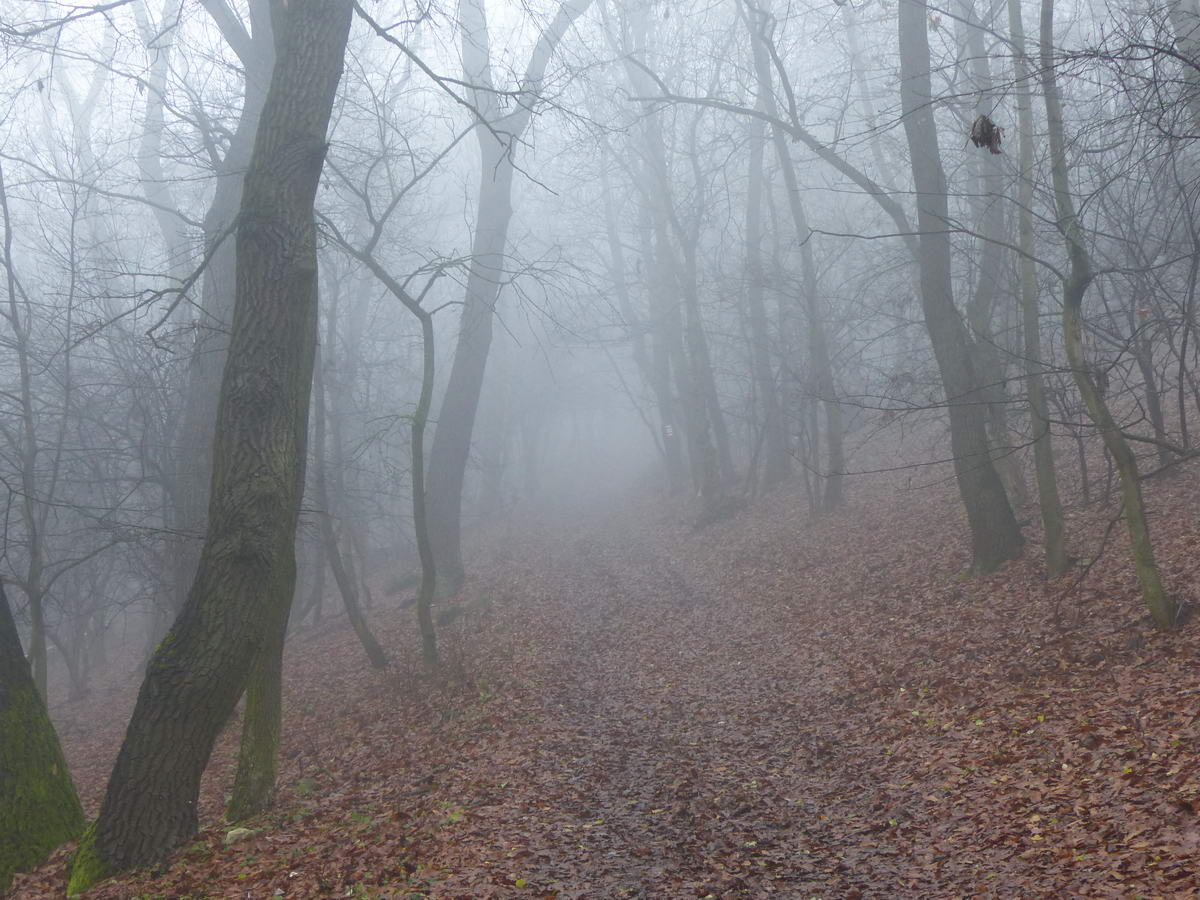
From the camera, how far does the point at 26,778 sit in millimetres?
6336

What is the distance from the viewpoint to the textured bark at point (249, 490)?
559 cm

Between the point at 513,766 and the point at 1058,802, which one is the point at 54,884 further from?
the point at 1058,802

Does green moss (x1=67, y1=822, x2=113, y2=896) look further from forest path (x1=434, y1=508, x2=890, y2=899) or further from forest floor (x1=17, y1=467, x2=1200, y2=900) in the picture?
forest path (x1=434, y1=508, x2=890, y2=899)

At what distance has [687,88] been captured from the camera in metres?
22.5

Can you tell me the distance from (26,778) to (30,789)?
0.26ft

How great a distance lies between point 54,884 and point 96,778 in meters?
5.53

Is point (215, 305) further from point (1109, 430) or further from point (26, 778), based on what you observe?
point (1109, 430)

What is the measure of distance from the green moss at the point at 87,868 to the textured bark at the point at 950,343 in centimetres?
827

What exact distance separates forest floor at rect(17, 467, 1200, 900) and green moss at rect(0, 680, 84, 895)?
1.17 ft

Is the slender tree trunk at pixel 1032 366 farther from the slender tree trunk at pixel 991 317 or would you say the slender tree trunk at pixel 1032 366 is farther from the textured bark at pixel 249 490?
the textured bark at pixel 249 490

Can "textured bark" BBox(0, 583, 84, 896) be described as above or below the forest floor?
above

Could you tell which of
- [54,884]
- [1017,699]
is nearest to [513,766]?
[54,884]

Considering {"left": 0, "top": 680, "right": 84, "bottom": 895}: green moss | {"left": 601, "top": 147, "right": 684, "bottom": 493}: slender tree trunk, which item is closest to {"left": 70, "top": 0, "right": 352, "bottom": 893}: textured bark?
{"left": 0, "top": 680, "right": 84, "bottom": 895}: green moss

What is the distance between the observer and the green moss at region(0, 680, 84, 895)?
614cm
